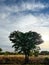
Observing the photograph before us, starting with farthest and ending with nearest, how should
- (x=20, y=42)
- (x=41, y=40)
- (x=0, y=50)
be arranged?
(x=0, y=50) → (x=41, y=40) → (x=20, y=42)

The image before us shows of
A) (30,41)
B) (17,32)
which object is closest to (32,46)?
(30,41)

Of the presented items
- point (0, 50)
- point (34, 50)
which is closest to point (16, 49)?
point (34, 50)

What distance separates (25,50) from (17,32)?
550 cm

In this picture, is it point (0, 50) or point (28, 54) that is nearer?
point (28, 54)

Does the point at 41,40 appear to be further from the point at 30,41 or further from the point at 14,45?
the point at 14,45

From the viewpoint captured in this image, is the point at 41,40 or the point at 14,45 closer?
the point at 14,45

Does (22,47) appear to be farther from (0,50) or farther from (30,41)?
(0,50)

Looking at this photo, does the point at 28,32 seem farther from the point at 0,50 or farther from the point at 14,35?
the point at 0,50

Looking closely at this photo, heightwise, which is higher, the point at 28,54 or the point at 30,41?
the point at 30,41

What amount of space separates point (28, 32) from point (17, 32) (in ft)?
11.8

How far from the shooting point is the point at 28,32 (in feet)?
200

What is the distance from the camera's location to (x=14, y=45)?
191ft

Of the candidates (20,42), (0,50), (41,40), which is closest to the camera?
(20,42)

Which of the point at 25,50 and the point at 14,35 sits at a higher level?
the point at 14,35
